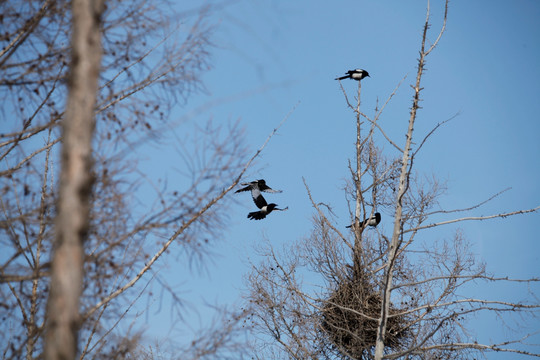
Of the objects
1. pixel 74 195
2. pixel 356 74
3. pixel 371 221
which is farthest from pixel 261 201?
pixel 74 195

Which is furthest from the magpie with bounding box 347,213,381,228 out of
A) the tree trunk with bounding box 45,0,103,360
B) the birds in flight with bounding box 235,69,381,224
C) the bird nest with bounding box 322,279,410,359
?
the tree trunk with bounding box 45,0,103,360

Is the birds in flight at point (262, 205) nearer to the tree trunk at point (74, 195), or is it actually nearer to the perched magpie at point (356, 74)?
the perched magpie at point (356, 74)

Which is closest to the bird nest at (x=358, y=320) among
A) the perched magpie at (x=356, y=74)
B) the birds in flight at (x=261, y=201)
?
the birds in flight at (x=261, y=201)

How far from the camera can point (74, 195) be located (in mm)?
2395

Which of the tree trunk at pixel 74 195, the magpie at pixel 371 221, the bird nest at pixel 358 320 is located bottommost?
the tree trunk at pixel 74 195

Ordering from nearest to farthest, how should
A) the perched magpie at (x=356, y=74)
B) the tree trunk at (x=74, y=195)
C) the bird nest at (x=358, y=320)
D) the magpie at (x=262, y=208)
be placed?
1. the tree trunk at (x=74, y=195)
2. the bird nest at (x=358, y=320)
3. the magpie at (x=262, y=208)
4. the perched magpie at (x=356, y=74)

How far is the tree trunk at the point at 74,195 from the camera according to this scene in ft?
7.43

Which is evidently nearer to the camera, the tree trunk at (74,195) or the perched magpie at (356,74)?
the tree trunk at (74,195)

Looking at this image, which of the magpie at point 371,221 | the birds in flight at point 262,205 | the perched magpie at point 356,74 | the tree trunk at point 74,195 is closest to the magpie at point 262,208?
the birds in flight at point 262,205

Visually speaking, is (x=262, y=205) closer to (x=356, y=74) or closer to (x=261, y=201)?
(x=261, y=201)

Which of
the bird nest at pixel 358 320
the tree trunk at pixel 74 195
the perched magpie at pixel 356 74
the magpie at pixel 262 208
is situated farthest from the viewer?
the perched magpie at pixel 356 74

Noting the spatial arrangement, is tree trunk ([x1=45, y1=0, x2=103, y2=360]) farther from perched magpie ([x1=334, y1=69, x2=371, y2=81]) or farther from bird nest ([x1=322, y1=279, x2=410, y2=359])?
perched magpie ([x1=334, y1=69, x2=371, y2=81])

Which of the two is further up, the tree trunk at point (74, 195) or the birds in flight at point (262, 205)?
the birds in flight at point (262, 205)

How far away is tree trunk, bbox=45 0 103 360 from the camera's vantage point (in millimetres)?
2264
